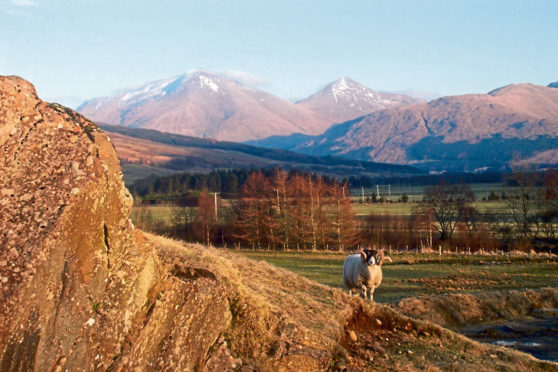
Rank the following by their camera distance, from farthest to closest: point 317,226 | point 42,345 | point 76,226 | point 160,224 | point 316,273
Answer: point 160,224
point 317,226
point 316,273
point 76,226
point 42,345

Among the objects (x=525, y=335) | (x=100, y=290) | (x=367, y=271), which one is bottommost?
(x=525, y=335)

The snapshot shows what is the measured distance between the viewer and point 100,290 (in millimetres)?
8992

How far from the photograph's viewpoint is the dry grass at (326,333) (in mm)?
10766

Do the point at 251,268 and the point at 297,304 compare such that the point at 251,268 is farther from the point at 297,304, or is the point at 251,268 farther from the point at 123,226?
the point at 123,226

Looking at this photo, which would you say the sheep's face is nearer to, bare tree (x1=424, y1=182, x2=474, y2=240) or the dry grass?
the dry grass

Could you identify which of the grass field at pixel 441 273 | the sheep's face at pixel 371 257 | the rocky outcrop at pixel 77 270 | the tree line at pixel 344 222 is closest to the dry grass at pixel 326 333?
the rocky outcrop at pixel 77 270

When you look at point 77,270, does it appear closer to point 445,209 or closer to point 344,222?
point 344,222

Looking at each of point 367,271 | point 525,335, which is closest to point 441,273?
point 367,271

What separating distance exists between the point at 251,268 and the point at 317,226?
5781 centimetres

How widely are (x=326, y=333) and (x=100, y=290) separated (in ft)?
16.3

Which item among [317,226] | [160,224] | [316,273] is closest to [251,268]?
[316,273]

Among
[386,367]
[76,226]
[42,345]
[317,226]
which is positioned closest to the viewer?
[42,345]

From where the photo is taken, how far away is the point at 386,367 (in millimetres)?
11344

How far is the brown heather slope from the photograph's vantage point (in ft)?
27.8
